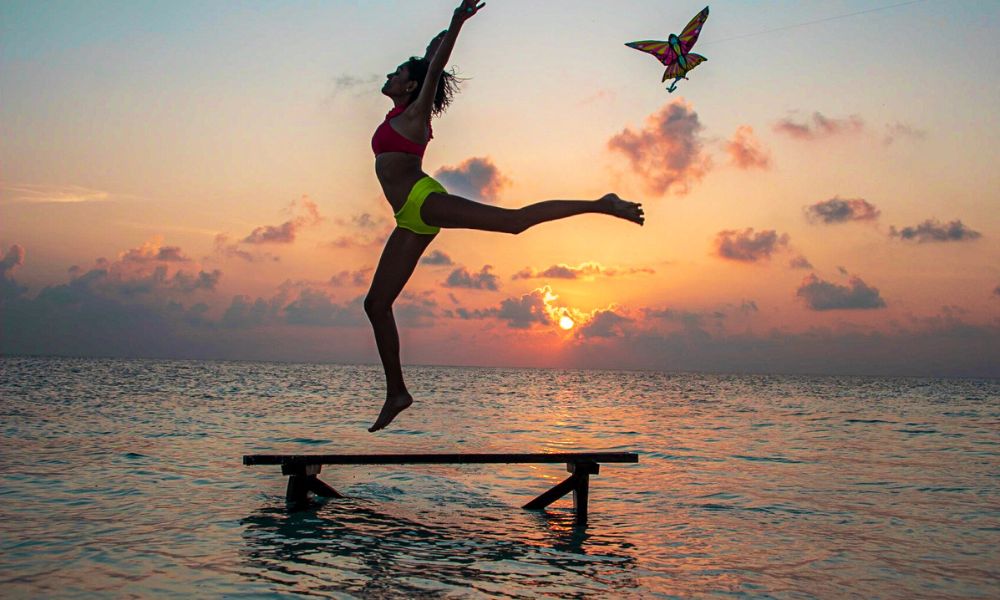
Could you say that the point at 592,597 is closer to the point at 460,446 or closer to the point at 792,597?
the point at 792,597

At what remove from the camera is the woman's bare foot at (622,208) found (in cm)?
608

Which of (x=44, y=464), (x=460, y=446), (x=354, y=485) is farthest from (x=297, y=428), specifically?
(x=354, y=485)

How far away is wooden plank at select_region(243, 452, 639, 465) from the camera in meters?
11.2

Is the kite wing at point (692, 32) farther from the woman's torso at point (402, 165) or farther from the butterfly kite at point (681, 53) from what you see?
the woman's torso at point (402, 165)

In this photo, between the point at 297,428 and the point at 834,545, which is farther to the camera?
the point at 297,428

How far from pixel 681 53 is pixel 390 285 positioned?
3.01m

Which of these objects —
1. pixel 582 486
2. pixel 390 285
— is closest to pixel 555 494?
pixel 582 486

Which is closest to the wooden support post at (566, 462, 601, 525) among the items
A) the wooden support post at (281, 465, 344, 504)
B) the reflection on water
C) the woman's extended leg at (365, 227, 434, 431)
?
the reflection on water

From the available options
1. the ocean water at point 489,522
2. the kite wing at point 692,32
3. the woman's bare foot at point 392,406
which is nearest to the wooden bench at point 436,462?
the ocean water at point 489,522

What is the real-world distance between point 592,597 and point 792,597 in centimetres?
211

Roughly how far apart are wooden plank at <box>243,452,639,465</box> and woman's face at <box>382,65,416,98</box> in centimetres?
549

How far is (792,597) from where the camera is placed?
9.11m

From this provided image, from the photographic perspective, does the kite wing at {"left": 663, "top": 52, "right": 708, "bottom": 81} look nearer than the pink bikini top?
No

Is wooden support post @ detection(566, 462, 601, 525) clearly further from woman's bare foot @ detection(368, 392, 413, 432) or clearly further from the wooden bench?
woman's bare foot @ detection(368, 392, 413, 432)
